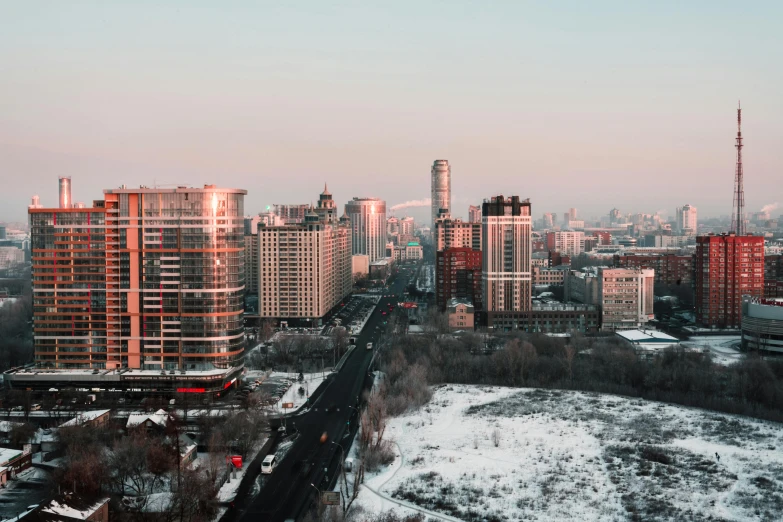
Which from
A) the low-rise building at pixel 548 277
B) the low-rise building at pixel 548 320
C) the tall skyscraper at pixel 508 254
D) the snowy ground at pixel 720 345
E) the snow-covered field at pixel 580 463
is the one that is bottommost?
Result: the snow-covered field at pixel 580 463

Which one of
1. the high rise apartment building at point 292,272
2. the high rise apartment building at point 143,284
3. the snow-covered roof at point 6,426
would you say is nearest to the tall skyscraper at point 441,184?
the high rise apartment building at point 292,272

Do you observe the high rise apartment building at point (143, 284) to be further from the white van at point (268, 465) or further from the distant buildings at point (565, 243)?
the distant buildings at point (565, 243)

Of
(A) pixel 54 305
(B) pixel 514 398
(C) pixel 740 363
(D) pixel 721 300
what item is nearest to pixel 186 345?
(A) pixel 54 305

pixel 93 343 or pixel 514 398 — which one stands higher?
pixel 93 343

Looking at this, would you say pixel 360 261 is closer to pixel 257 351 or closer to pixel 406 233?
pixel 257 351

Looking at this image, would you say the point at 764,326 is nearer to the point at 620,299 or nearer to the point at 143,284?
the point at 620,299
